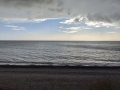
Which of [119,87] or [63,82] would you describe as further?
[63,82]

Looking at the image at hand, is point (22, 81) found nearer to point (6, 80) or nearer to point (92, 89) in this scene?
point (6, 80)

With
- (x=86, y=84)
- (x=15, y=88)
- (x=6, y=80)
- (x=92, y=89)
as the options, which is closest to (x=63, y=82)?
(x=86, y=84)

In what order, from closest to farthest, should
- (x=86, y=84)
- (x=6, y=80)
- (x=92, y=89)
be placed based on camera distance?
(x=92, y=89), (x=86, y=84), (x=6, y=80)

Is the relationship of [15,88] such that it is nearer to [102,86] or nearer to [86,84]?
[86,84]

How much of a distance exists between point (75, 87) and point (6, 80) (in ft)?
A: 19.6

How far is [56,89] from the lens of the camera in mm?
11406

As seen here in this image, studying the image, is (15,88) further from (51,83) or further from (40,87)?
(51,83)

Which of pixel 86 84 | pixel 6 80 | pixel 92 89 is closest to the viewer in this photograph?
pixel 92 89

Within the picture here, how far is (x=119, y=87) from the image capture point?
12.0 m

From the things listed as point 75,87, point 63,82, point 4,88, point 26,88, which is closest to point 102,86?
point 75,87

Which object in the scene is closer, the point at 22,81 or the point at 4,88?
the point at 4,88

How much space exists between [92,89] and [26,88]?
4.66m

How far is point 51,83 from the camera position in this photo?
12.9 m

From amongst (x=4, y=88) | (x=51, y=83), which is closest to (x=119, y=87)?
(x=51, y=83)
